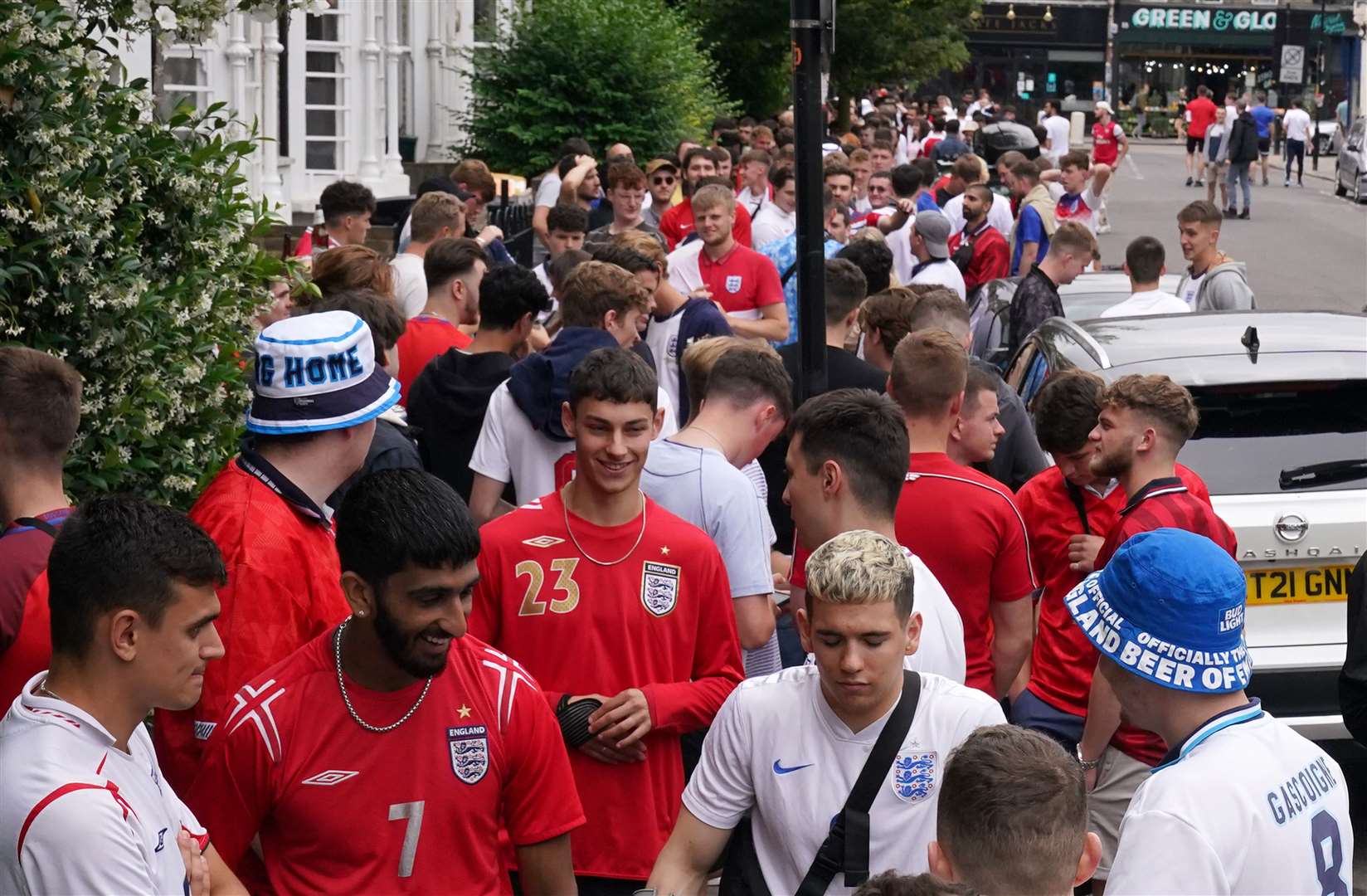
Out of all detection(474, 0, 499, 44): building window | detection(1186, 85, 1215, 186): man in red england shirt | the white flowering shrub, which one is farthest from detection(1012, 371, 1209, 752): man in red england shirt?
detection(1186, 85, 1215, 186): man in red england shirt

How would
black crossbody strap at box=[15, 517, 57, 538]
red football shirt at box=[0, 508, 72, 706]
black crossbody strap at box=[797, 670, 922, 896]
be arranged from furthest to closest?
black crossbody strap at box=[15, 517, 57, 538]
red football shirt at box=[0, 508, 72, 706]
black crossbody strap at box=[797, 670, 922, 896]

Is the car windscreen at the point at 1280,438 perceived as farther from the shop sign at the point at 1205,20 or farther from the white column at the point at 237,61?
the shop sign at the point at 1205,20

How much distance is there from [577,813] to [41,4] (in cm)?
317

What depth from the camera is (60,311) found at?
190 inches

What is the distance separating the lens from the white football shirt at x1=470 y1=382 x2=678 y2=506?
5.84 m

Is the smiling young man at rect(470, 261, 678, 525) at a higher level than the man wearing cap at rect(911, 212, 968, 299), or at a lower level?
lower

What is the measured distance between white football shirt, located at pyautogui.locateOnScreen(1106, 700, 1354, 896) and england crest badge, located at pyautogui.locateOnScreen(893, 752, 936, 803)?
53cm

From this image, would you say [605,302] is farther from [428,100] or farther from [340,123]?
[428,100]

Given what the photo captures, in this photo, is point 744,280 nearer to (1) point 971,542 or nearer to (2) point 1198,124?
(1) point 971,542

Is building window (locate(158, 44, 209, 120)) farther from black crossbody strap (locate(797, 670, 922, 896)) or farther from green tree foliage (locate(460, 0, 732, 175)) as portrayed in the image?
black crossbody strap (locate(797, 670, 922, 896))

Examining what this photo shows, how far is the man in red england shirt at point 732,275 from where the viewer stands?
31.6ft

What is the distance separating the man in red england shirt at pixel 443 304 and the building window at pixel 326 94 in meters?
12.6

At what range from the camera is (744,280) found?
32.0ft

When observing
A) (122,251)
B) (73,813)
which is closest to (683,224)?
(122,251)
